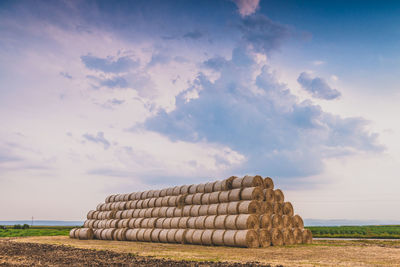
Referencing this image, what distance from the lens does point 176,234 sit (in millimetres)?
21000

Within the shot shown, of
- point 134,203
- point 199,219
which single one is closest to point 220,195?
point 199,219

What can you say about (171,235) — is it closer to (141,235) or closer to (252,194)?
Answer: (141,235)

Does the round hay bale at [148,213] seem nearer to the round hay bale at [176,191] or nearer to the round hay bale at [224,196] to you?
the round hay bale at [176,191]

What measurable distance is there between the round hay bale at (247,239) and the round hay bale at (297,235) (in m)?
4.04

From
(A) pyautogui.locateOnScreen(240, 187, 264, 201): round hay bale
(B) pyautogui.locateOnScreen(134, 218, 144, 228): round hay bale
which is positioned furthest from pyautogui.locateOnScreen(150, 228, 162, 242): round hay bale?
(A) pyautogui.locateOnScreen(240, 187, 264, 201): round hay bale

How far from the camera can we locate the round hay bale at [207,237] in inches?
738

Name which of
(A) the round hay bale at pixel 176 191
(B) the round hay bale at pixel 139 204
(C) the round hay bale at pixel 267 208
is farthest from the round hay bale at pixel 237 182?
(B) the round hay bale at pixel 139 204

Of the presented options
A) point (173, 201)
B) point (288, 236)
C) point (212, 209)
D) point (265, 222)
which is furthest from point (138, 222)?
point (288, 236)

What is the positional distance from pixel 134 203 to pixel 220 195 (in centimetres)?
923

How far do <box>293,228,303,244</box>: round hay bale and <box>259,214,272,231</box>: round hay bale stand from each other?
2.32 metres

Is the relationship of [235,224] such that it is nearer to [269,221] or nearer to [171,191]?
[269,221]

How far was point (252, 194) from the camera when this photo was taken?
1927cm

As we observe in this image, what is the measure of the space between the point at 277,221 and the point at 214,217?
11.0 feet

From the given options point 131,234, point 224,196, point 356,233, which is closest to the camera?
point 224,196
